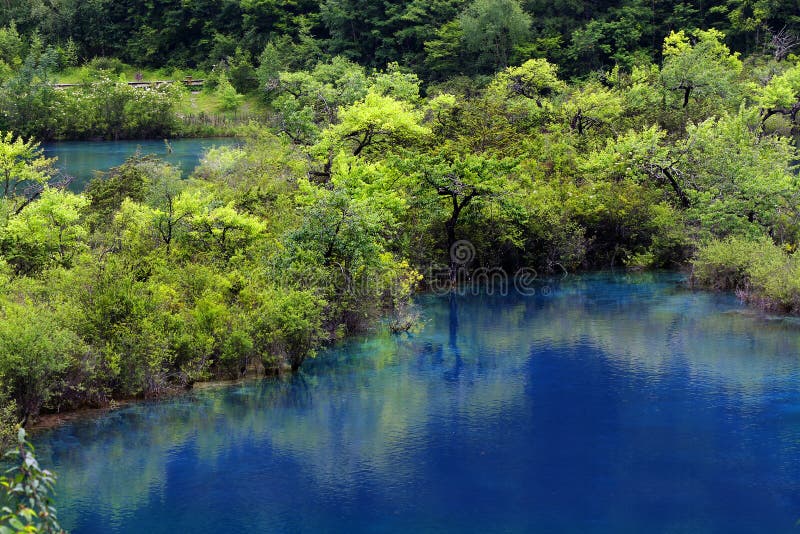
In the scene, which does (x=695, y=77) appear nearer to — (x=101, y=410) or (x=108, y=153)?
(x=101, y=410)

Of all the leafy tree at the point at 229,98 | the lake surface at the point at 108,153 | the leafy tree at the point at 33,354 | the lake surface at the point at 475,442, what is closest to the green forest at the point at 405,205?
the leafy tree at the point at 33,354

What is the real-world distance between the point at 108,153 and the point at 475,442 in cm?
4795

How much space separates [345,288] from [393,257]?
409 cm

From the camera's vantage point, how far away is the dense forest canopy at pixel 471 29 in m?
63.6

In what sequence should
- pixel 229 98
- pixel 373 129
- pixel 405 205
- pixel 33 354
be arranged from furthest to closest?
pixel 229 98 → pixel 373 129 → pixel 405 205 → pixel 33 354

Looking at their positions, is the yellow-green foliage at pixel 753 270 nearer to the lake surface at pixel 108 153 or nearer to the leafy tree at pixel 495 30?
the lake surface at pixel 108 153

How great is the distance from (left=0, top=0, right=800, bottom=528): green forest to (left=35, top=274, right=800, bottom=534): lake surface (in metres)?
1.51

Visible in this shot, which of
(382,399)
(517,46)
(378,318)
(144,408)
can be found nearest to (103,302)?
(144,408)

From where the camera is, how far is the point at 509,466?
20047 millimetres

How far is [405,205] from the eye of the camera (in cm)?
3400

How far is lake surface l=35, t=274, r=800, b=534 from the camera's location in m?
17.9

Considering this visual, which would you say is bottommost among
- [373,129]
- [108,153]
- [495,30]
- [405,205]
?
[405,205]

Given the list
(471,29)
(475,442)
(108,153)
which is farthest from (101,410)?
(471,29)

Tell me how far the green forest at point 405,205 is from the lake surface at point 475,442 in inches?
59.5
